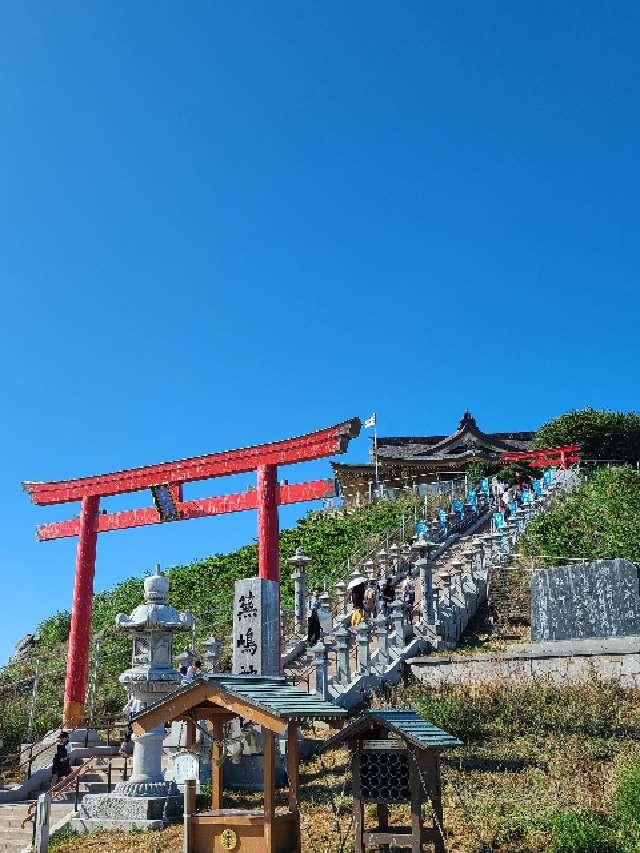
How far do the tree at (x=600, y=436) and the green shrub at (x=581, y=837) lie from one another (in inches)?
1566

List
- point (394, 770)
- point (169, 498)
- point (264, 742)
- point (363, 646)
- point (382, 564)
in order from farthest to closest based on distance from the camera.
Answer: point (382, 564), point (169, 498), point (363, 646), point (394, 770), point (264, 742)

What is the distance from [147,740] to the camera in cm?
1414

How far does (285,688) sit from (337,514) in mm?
36117

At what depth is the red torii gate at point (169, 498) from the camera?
69.0 feet

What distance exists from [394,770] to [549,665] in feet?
25.6

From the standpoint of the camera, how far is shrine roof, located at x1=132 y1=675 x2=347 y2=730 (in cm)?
952

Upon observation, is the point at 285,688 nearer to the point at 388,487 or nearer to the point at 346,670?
the point at 346,670

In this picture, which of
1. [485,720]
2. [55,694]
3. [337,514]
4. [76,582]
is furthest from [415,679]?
[337,514]

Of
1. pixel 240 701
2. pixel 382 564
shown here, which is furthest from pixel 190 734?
pixel 382 564

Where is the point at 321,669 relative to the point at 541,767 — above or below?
above

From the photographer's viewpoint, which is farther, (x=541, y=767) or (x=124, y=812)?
(x=124, y=812)

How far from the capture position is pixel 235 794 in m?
13.7

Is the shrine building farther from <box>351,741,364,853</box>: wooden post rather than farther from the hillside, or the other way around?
<box>351,741,364,853</box>: wooden post

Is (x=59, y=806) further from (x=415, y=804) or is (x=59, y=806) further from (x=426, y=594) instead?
(x=426, y=594)
